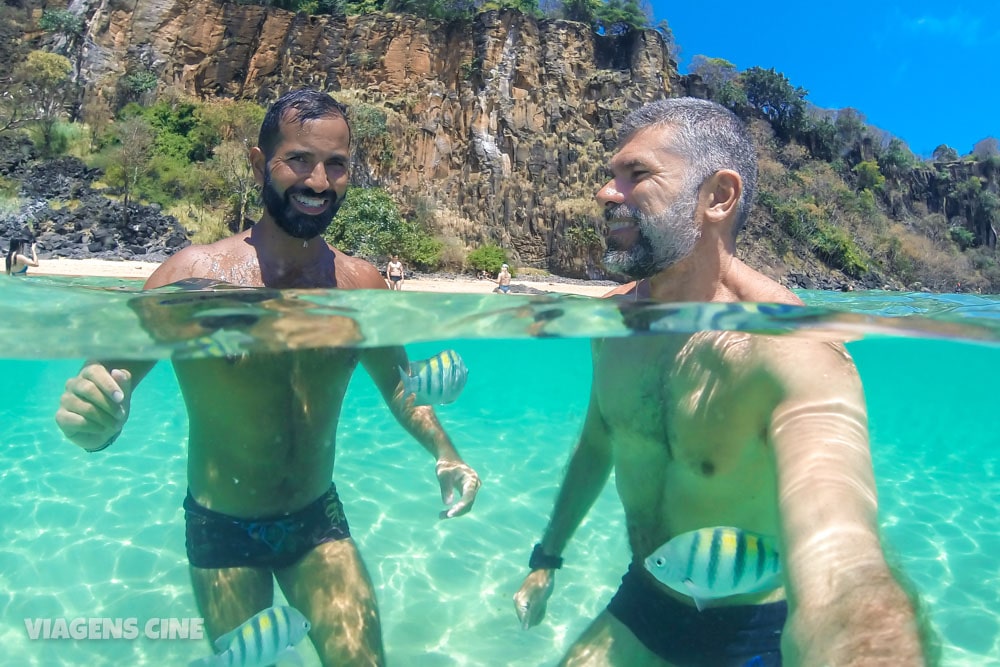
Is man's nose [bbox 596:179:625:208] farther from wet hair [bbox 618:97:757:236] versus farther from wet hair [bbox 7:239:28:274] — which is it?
wet hair [bbox 7:239:28:274]

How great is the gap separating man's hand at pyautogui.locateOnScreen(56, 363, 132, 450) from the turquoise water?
0.91m

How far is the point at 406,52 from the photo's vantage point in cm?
4353

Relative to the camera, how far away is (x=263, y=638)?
2242 millimetres

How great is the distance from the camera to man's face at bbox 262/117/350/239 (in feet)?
9.34

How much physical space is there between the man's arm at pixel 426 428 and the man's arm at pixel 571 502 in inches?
14.6

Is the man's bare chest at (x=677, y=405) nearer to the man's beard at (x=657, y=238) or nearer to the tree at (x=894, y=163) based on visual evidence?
the man's beard at (x=657, y=238)

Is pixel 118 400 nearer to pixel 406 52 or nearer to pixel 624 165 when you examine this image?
pixel 624 165

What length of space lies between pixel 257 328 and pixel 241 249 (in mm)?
381

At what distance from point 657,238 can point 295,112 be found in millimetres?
Answer: 1660

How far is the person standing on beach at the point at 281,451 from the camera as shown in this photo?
2.73 meters

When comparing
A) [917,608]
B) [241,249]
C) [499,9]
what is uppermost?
[499,9]

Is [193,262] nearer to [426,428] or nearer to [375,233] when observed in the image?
[426,428]

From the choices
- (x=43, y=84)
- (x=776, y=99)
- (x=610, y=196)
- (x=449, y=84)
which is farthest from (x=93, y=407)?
(x=776, y=99)

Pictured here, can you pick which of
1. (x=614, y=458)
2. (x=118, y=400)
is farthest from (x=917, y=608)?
(x=118, y=400)
